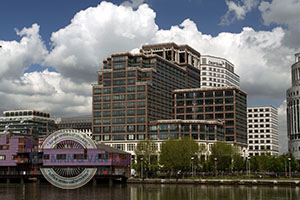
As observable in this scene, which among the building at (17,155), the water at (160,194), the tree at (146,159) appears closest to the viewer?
the water at (160,194)

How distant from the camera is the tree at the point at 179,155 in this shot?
18088 centimetres

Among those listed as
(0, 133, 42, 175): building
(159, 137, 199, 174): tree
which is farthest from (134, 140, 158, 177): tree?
(0, 133, 42, 175): building

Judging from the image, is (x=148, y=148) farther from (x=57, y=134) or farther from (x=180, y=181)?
(x=57, y=134)

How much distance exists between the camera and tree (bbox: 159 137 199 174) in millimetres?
180875

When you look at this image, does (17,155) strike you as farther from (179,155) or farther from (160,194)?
(160,194)

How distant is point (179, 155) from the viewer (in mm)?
181250

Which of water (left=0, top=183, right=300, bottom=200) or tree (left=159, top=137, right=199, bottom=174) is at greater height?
tree (left=159, top=137, right=199, bottom=174)

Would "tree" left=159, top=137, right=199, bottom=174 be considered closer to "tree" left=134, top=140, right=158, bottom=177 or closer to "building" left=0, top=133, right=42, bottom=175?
"tree" left=134, top=140, right=158, bottom=177

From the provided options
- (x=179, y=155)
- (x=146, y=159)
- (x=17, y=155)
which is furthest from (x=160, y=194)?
(x=17, y=155)

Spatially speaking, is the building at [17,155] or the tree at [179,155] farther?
the building at [17,155]

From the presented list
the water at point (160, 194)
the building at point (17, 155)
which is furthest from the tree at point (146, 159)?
the water at point (160, 194)

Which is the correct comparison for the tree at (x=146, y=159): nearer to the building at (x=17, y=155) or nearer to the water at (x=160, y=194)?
the building at (x=17, y=155)

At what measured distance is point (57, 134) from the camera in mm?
118062

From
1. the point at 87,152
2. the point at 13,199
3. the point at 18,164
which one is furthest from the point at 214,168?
the point at 13,199
